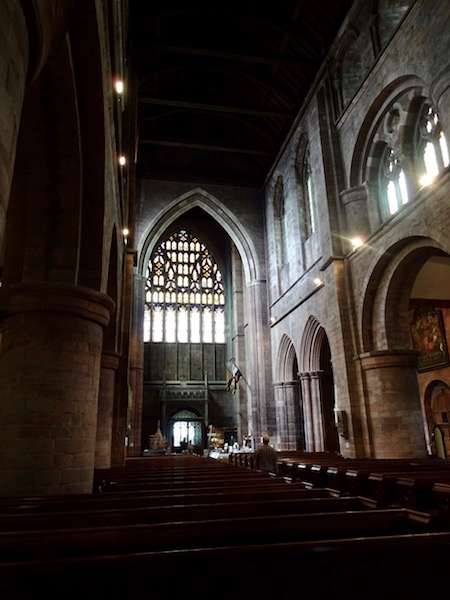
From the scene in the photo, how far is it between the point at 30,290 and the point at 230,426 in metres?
20.2

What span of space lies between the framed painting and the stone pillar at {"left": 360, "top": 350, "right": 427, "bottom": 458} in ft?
15.9

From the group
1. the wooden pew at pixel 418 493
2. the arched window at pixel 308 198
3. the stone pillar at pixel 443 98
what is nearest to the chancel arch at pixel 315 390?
the arched window at pixel 308 198

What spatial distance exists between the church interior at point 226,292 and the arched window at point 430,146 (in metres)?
0.06

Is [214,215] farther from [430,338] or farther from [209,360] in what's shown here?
[430,338]

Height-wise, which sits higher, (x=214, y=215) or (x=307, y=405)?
(x=214, y=215)

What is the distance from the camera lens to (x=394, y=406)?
10531mm

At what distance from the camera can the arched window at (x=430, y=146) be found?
9.14 m

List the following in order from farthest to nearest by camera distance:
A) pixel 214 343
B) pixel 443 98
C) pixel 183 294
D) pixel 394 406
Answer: pixel 183 294, pixel 214 343, pixel 394 406, pixel 443 98

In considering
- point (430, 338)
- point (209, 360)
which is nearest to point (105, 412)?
point (430, 338)

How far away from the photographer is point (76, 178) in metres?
5.86

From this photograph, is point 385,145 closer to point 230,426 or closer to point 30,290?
point 30,290

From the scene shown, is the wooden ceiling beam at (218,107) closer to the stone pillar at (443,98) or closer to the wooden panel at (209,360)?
the stone pillar at (443,98)

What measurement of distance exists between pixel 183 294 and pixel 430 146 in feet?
58.8

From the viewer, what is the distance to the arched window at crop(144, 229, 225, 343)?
25344 millimetres
